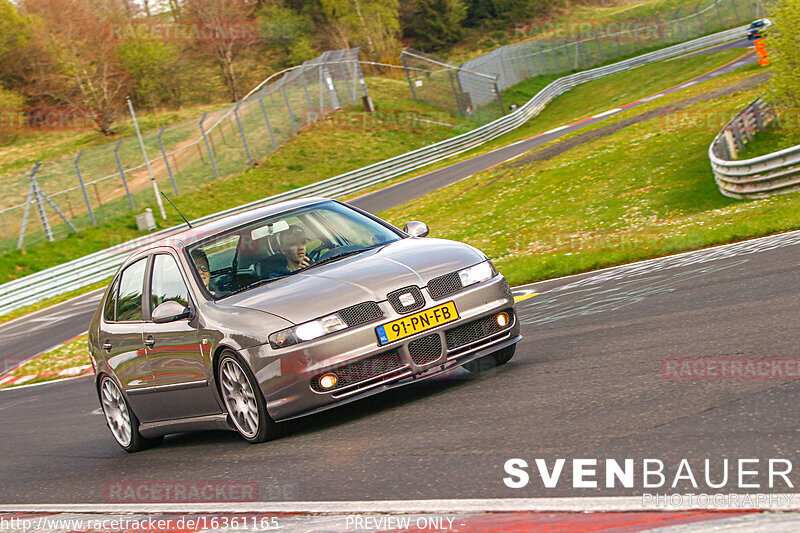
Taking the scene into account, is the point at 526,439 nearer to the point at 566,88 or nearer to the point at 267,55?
the point at 566,88

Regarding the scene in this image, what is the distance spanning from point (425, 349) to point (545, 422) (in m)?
1.36

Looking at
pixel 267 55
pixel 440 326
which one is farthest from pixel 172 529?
pixel 267 55

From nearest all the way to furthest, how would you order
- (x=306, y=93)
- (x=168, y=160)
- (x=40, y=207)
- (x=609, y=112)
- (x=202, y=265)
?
(x=202, y=265) → (x=40, y=207) → (x=168, y=160) → (x=609, y=112) → (x=306, y=93)

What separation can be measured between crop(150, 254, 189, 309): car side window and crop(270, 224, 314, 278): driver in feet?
2.36

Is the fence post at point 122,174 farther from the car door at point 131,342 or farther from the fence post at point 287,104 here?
the car door at point 131,342

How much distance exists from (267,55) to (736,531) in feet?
290

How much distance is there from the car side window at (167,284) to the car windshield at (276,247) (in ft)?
0.60

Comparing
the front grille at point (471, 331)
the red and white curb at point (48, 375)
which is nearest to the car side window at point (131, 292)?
the front grille at point (471, 331)

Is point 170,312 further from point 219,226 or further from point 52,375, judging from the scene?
point 52,375

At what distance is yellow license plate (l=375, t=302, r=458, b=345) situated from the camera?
6.39 m

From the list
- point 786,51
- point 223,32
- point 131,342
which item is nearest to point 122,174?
point 786,51

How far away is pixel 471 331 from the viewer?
6.80 m

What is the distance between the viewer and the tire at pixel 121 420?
808 cm

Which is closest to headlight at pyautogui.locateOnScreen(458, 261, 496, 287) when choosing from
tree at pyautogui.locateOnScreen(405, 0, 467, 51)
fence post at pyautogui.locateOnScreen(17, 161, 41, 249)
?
fence post at pyautogui.locateOnScreen(17, 161, 41, 249)
